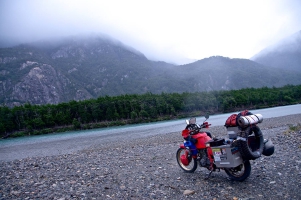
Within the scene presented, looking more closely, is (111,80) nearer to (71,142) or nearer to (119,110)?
(119,110)

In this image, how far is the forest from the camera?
276ft

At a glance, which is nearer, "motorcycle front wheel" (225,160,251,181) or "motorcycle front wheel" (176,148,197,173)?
"motorcycle front wheel" (225,160,251,181)

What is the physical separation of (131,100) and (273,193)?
96.1 m

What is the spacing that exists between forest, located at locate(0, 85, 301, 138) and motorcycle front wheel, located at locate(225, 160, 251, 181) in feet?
266

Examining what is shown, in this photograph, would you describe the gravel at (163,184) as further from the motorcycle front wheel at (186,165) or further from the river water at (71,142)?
the river water at (71,142)

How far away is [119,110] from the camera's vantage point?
9700 cm

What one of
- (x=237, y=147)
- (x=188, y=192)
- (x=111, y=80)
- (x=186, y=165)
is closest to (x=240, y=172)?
(x=237, y=147)

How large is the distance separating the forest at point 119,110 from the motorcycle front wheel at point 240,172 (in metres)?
81.2

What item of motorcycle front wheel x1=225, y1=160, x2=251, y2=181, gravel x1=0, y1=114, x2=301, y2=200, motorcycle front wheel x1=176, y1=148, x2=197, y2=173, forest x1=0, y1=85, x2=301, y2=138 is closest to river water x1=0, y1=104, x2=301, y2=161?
gravel x1=0, y1=114, x2=301, y2=200

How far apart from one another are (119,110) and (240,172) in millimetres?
92077

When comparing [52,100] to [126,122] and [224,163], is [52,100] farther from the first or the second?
[224,163]

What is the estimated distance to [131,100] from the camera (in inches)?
3962

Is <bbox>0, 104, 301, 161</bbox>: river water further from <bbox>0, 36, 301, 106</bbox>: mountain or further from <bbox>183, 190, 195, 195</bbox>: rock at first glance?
<bbox>0, 36, 301, 106</bbox>: mountain

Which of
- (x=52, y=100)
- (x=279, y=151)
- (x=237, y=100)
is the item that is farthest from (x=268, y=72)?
(x=279, y=151)
